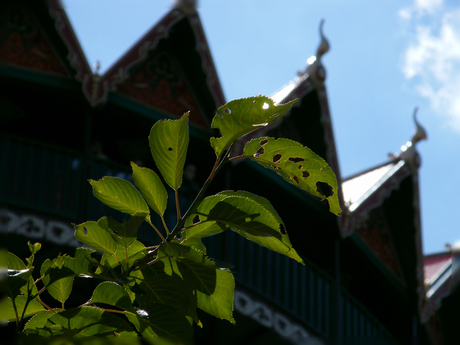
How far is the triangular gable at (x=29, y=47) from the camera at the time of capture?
8.24m

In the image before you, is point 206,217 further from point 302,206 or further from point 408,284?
point 408,284

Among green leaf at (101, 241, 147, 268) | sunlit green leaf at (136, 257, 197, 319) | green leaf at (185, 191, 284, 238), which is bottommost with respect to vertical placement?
sunlit green leaf at (136, 257, 197, 319)

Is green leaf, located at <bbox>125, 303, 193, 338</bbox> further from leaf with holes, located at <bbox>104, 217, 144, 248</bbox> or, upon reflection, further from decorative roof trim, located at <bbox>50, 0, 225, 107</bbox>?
decorative roof trim, located at <bbox>50, 0, 225, 107</bbox>

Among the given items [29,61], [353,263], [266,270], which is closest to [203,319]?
[266,270]

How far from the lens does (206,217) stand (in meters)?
1.19

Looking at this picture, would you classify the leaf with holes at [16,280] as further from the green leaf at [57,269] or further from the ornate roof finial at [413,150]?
the ornate roof finial at [413,150]

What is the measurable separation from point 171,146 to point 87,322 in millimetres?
389

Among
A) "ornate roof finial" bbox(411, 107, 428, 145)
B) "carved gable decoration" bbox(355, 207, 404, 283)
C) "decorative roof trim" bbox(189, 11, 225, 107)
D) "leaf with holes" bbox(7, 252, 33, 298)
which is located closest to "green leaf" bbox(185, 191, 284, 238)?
"leaf with holes" bbox(7, 252, 33, 298)

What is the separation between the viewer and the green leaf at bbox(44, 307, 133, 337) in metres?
1.18

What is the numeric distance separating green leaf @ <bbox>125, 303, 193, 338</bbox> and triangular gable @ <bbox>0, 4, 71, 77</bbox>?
764cm

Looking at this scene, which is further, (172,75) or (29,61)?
(172,75)

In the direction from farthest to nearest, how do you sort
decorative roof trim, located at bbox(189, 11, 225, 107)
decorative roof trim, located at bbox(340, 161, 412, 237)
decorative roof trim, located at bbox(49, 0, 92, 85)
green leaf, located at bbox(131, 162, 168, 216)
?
decorative roof trim, located at bbox(340, 161, 412, 237)
decorative roof trim, located at bbox(189, 11, 225, 107)
decorative roof trim, located at bbox(49, 0, 92, 85)
green leaf, located at bbox(131, 162, 168, 216)

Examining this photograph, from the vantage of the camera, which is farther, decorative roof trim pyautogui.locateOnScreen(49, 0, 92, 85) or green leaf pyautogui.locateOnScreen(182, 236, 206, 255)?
decorative roof trim pyautogui.locateOnScreen(49, 0, 92, 85)

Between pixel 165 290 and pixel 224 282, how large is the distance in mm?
140
